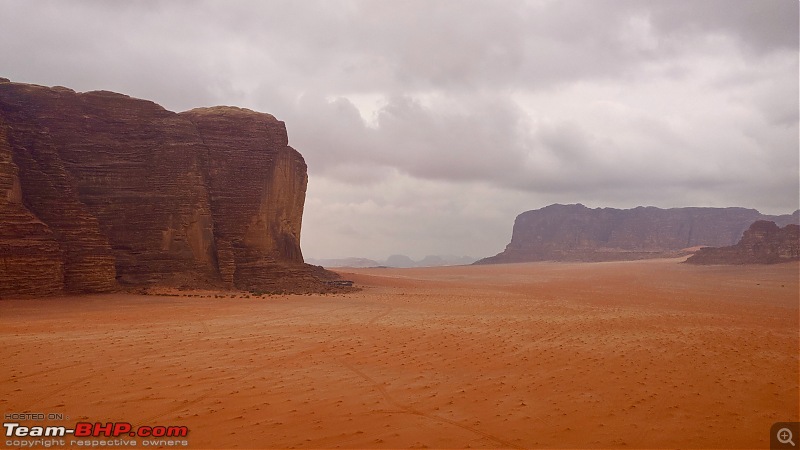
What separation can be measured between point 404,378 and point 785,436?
20.5 ft

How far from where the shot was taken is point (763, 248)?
63562 millimetres

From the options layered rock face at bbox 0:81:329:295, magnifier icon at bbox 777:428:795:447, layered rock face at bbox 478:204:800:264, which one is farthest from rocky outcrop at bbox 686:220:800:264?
layered rock face at bbox 478:204:800:264

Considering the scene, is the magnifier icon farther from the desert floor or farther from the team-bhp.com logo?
the team-bhp.com logo

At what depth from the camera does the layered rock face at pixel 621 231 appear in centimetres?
15100

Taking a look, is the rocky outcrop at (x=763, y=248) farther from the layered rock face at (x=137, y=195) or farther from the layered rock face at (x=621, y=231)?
the layered rock face at (x=621, y=231)

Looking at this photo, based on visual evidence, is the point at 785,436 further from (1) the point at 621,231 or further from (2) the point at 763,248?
(1) the point at 621,231

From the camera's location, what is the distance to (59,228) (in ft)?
75.5

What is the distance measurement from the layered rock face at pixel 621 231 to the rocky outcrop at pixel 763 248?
71993 millimetres

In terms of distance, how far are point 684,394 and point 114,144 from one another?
30858mm

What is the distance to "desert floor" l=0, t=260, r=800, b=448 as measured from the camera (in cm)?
652

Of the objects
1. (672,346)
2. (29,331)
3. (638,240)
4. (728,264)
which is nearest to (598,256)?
(638,240)

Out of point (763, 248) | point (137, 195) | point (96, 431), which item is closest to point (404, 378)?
point (96, 431)

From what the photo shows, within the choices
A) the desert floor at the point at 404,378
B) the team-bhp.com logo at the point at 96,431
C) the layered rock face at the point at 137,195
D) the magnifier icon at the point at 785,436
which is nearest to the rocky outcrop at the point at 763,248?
the desert floor at the point at 404,378

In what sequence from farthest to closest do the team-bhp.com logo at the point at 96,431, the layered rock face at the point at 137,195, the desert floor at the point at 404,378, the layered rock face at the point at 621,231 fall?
the layered rock face at the point at 621,231 → the layered rock face at the point at 137,195 → the desert floor at the point at 404,378 → the team-bhp.com logo at the point at 96,431
